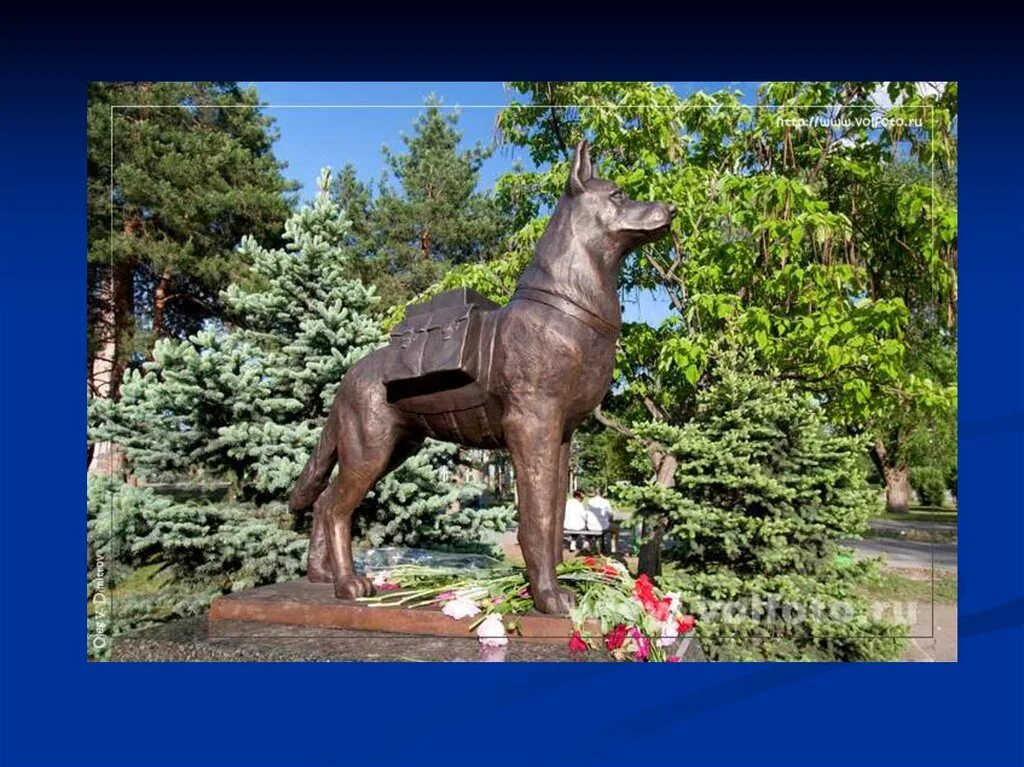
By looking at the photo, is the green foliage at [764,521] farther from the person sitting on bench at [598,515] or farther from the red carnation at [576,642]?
the red carnation at [576,642]

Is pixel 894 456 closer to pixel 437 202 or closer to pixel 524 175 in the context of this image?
pixel 524 175

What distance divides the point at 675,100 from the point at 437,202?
263cm

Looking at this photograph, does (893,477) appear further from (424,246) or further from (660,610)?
(424,246)

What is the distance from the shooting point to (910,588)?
577 centimetres

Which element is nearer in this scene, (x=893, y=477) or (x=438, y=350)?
(x=438, y=350)

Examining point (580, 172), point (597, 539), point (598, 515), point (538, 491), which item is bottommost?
point (597, 539)

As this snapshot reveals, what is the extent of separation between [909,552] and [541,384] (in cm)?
367

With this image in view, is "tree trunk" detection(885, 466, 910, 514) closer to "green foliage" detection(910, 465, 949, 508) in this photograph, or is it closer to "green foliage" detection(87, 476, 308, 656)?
"green foliage" detection(910, 465, 949, 508)

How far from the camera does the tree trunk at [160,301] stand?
7.41m

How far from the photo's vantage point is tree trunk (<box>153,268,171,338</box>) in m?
7.41

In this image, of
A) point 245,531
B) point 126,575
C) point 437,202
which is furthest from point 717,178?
point 126,575

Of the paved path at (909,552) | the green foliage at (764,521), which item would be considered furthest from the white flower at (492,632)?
the paved path at (909,552)

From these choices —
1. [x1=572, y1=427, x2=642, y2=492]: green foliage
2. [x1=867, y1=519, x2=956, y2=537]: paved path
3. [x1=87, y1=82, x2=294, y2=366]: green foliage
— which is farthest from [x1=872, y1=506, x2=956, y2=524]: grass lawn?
[x1=87, y1=82, x2=294, y2=366]: green foliage

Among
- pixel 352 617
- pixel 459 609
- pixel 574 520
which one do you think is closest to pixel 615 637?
pixel 459 609
